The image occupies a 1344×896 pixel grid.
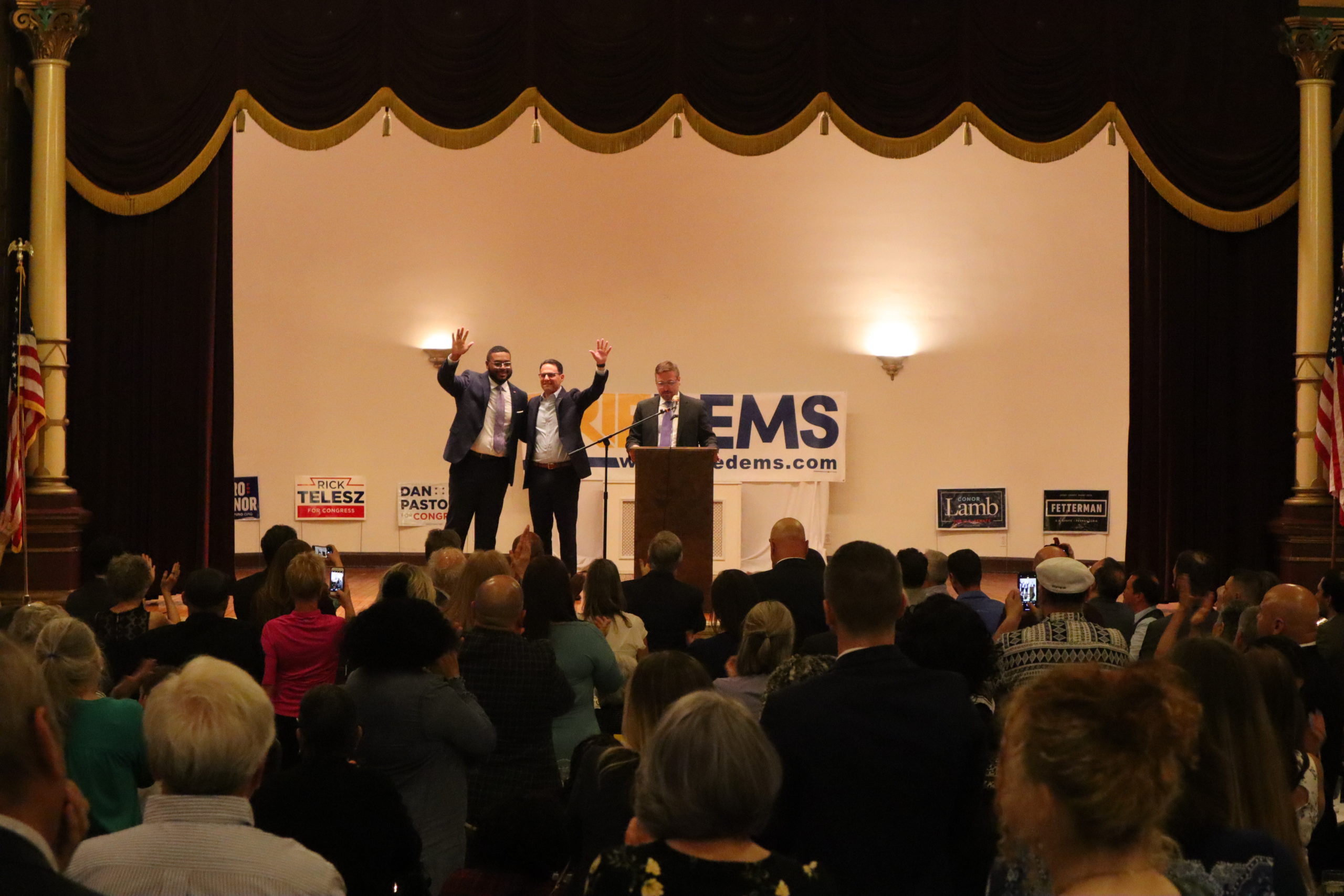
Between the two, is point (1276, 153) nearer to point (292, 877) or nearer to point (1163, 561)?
point (1163, 561)

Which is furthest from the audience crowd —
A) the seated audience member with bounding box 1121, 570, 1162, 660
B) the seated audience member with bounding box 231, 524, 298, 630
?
the seated audience member with bounding box 231, 524, 298, 630

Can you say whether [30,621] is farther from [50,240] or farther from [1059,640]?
[50,240]

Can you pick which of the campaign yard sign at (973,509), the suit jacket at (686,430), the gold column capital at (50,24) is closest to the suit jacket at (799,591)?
the suit jacket at (686,430)

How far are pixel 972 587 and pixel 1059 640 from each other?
1.90 metres

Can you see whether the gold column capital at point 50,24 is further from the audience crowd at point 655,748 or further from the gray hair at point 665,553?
the gray hair at point 665,553

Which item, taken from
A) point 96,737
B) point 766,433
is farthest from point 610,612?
point 766,433

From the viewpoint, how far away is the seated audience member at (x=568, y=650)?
4012 mm

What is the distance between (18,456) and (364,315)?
4.53 meters

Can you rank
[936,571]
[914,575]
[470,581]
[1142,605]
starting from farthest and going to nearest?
[936,571] → [1142,605] → [914,575] → [470,581]

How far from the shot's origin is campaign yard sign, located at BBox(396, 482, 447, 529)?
475 inches

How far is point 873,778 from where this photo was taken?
96.9 inches

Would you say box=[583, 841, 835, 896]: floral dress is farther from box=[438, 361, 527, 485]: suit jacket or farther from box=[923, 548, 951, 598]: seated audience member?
box=[438, 361, 527, 485]: suit jacket

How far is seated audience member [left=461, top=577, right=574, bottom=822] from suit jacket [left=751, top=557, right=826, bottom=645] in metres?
1.71

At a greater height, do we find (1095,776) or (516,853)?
(1095,776)
